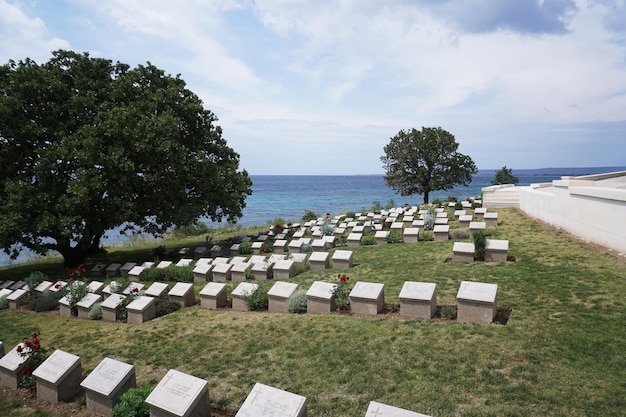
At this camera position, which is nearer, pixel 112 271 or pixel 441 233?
pixel 112 271

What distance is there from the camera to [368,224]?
72.6 feet

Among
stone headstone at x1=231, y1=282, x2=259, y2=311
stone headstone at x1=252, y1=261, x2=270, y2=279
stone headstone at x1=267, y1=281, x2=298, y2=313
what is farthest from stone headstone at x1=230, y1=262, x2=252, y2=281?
stone headstone at x1=267, y1=281, x2=298, y2=313

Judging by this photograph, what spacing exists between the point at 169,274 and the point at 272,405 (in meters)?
11.0

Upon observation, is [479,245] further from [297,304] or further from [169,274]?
[169,274]

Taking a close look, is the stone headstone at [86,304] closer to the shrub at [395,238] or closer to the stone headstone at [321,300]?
the stone headstone at [321,300]

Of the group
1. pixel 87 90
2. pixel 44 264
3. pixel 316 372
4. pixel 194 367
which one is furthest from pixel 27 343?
pixel 44 264

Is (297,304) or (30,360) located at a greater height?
(297,304)

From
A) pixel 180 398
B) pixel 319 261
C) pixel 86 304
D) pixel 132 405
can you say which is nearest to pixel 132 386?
pixel 132 405

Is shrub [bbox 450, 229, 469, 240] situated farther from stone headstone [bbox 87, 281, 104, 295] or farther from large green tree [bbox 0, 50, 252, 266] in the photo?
stone headstone [bbox 87, 281, 104, 295]

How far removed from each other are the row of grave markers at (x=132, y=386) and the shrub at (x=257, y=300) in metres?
4.18

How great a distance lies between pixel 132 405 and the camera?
5809 millimetres

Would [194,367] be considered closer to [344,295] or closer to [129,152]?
[344,295]

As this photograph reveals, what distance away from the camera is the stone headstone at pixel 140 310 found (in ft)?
34.1

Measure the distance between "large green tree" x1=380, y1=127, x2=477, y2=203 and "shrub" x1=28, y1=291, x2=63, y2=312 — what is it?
32538mm
